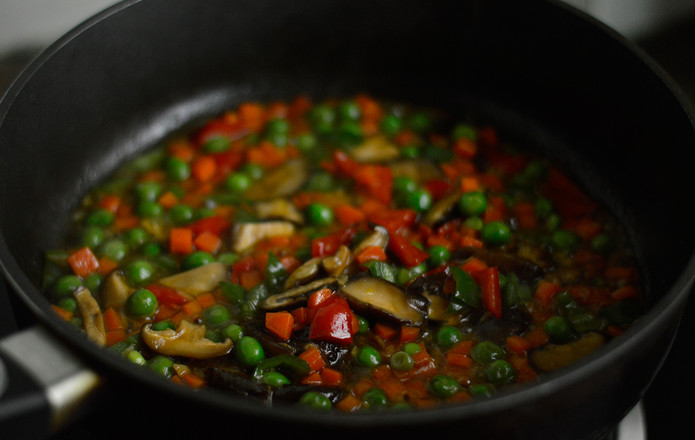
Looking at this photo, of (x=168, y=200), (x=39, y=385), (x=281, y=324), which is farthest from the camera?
(x=168, y=200)

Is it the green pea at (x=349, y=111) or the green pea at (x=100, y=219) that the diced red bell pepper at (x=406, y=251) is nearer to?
the green pea at (x=349, y=111)

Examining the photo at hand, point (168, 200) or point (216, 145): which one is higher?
point (216, 145)

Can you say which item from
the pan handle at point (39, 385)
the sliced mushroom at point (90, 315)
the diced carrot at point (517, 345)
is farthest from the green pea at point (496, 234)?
the pan handle at point (39, 385)

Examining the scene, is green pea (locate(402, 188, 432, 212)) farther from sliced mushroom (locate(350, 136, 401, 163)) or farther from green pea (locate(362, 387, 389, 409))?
green pea (locate(362, 387, 389, 409))

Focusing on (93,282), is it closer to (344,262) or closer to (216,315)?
(216,315)

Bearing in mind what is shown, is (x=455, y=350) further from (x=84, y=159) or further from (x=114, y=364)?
(x=84, y=159)

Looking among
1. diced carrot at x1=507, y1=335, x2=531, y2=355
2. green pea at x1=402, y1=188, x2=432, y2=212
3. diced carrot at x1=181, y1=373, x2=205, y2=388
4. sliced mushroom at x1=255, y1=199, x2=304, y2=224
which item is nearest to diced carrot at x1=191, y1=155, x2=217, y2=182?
sliced mushroom at x1=255, y1=199, x2=304, y2=224

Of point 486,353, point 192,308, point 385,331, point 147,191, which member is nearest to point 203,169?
point 147,191
